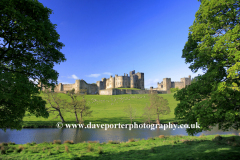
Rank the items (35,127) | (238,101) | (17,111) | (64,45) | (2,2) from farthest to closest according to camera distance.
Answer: (35,127), (64,45), (17,111), (238,101), (2,2)

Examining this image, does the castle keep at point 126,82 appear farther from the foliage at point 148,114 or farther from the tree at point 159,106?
the foliage at point 148,114

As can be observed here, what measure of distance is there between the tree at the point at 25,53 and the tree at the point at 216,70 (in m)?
8.59

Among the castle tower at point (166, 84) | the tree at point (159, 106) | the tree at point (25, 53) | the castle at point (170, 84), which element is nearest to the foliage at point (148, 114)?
the tree at point (159, 106)

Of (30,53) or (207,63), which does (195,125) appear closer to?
(207,63)

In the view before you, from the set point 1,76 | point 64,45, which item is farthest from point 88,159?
point 64,45

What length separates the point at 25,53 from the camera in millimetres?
9844

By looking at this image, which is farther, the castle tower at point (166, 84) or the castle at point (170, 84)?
the castle at point (170, 84)

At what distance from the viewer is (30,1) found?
9070mm

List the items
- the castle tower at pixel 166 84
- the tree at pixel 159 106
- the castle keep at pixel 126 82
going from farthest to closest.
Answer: the castle keep at pixel 126 82 → the castle tower at pixel 166 84 → the tree at pixel 159 106

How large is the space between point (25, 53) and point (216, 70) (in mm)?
11045

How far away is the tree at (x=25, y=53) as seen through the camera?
8.41 meters

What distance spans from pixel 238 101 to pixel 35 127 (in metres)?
33.1

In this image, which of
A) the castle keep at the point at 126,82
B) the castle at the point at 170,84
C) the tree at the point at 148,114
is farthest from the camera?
the castle keep at the point at 126,82

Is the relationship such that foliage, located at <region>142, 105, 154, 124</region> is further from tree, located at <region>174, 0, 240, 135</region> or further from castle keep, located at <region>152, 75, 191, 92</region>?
castle keep, located at <region>152, 75, 191, 92</region>
